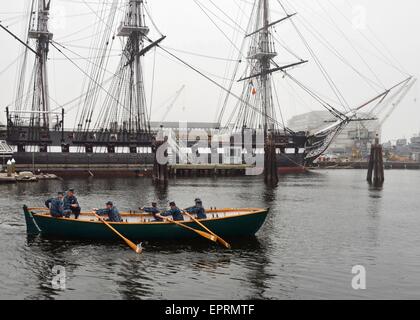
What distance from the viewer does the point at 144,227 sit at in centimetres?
2228

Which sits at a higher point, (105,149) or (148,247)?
(105,149)

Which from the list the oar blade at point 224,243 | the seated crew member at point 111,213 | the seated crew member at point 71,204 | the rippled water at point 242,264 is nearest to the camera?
the rippled water at point 242,264

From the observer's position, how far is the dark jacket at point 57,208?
76.5 feet

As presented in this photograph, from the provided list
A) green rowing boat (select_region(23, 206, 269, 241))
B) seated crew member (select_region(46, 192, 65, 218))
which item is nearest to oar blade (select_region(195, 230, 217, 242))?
green rowing boat (select_region(23, 206, 269, 241))

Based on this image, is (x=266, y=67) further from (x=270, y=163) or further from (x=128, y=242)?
(x=128, y=242)

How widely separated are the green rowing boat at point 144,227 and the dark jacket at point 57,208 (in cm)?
30

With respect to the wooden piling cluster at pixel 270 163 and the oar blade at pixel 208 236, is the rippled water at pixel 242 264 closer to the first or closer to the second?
the oar blade at pixel 208 236

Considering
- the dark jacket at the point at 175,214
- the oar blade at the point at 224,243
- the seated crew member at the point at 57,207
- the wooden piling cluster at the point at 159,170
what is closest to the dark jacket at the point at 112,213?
the seated crew member at the point at 57,207

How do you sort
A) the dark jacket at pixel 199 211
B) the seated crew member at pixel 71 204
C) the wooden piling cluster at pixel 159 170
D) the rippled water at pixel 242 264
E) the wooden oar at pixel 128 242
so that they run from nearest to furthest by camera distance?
the rippled water at pixel 242 264 → the wooden oar at pixel 128 242 → the dark jacket at pixel 199 211 → the seated crew member at pixel 71 204 → the wooden piling cluster at pixel 159 170

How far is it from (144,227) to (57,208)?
17.1 ft
